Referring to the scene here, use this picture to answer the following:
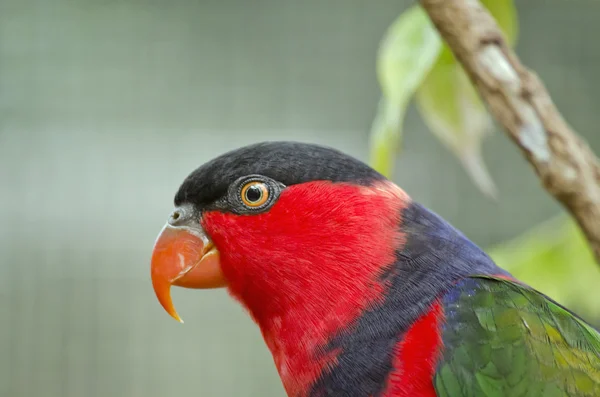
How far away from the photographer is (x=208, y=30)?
3016mm

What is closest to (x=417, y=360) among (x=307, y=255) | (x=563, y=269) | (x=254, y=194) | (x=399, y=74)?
(x=307, y=255)

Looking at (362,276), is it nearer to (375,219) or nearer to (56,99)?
(375,219)

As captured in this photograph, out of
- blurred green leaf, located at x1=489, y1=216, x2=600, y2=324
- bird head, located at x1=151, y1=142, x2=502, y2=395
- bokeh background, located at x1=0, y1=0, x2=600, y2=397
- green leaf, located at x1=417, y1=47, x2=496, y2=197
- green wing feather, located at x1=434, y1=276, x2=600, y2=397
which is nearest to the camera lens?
green wing feather, located at x1=434, y1=276, x2=600, y2=397

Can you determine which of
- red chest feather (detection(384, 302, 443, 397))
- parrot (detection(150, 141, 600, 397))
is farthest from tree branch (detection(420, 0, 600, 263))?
red chest feather (detection(384, 302, 443, 397))

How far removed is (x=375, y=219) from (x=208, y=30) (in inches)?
85.8

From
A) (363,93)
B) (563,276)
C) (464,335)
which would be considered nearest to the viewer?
(464,335)

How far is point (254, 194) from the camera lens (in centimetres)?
107

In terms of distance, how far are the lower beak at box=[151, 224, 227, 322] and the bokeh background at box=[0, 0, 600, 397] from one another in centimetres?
183

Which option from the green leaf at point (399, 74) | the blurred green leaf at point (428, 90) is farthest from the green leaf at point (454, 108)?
the green leaf at point (399, 74)

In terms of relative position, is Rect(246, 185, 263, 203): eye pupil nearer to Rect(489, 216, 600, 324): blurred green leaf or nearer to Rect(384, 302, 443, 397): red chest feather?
Rect(384, 302, 443, 397): red chest feather

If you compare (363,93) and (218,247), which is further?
(363,93)

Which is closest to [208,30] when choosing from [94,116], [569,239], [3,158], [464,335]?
[94,116]

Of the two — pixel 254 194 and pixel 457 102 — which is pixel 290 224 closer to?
pixel 254 194

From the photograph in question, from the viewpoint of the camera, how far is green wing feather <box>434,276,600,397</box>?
2.92 feet
